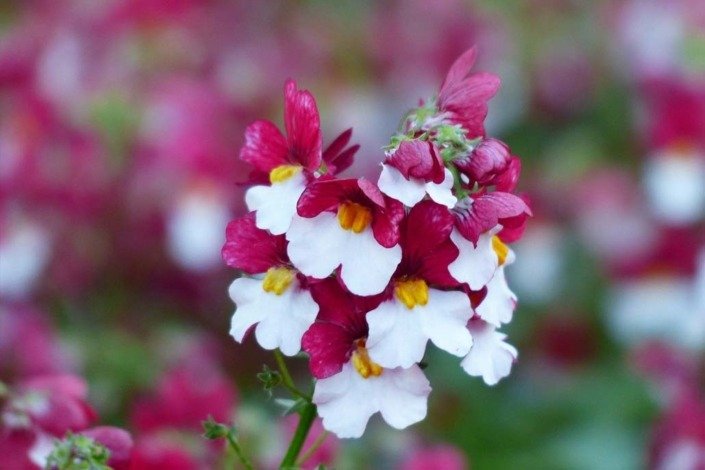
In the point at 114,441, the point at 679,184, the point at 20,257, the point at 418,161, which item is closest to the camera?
the point at 418,161

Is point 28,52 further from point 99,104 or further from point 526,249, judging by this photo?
point 526,249

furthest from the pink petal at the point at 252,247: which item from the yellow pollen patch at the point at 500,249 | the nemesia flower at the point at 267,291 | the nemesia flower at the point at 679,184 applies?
the nemesia flower at the point at 679,184

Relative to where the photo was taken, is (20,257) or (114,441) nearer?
(114,441)

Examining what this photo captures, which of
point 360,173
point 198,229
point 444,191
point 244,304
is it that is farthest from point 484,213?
point 360,173

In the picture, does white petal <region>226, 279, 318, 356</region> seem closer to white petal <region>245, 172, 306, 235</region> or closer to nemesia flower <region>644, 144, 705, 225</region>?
white petal <region>245, 172, 306, 235</region>

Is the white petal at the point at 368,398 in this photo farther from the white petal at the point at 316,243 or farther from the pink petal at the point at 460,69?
the pink petal at the point at 460,69

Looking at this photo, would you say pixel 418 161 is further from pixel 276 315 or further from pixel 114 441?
pixel 114 441

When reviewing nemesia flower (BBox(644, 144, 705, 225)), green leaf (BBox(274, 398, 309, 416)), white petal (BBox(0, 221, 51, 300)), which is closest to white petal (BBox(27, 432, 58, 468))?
green leaf (BBox(274, 398, 309, 416))
